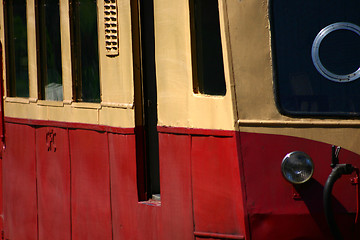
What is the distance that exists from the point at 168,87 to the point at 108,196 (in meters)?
1.01

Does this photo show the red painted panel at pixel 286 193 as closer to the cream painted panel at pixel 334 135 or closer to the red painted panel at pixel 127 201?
the cream painted panel at pixel 334 135

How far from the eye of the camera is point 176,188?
4.97m

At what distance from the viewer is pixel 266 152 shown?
4.39m

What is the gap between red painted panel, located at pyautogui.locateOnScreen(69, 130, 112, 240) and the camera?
561cm

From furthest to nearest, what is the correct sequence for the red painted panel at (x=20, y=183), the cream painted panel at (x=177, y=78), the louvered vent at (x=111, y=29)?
the red painted panel at (x=20, y=183) < the louvered vent at (x=111, y=29) < the cream painted panel at (x=177, y=78)

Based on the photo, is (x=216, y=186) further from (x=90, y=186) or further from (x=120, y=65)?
(x=90, y=186)

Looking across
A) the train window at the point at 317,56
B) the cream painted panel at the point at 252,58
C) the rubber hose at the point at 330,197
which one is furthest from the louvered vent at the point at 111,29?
the rubber hose at the point at 330,197

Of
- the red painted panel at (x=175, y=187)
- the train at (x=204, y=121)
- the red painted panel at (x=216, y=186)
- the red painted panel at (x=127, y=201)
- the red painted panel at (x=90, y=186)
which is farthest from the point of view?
the red painted panel at (x=90, y=186)

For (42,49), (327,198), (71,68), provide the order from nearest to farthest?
1. (327,198)
2. (71,68)
3. (42,49)

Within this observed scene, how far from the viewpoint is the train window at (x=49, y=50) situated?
6.36 metres

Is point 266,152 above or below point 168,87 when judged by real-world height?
below

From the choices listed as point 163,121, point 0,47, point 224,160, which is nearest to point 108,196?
point 163,121

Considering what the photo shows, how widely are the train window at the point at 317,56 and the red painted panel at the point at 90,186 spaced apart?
165cm

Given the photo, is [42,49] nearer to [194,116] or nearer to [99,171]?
[99,171]
